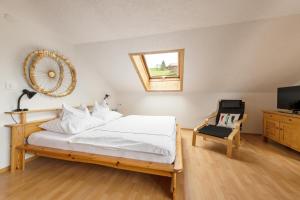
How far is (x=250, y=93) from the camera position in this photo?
409 cm

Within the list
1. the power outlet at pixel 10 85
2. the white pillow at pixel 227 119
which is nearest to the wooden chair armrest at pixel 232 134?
the white pillow at pixel 227 119

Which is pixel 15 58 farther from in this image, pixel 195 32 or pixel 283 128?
pixel 283 128

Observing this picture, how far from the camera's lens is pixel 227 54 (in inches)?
116

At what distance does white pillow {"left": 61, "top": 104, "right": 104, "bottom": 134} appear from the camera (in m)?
2.16

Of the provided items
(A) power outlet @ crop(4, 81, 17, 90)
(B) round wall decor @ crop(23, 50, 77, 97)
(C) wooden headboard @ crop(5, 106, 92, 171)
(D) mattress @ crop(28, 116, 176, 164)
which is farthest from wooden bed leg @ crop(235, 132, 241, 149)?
(A) power outlet @ crop(4, 81, 17, 90)

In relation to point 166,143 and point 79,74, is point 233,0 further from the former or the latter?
point 79,74

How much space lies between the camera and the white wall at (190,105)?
4055 mm

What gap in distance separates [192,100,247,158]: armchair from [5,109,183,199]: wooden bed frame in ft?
3.64

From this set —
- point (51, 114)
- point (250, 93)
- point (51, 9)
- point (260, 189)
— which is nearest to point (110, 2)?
point (51, 9)

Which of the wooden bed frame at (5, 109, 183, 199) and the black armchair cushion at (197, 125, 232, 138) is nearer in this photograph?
the wooden bed frame at (5, 109, 183, 199)

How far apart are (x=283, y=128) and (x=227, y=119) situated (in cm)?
100

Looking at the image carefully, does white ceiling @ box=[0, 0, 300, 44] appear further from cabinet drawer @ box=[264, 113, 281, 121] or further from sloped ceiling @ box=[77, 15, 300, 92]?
cabinet drawer @ box=[264, 113, 281, 121]

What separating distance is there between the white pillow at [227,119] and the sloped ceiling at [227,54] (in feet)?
2.93

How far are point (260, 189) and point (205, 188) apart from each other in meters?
0.64
